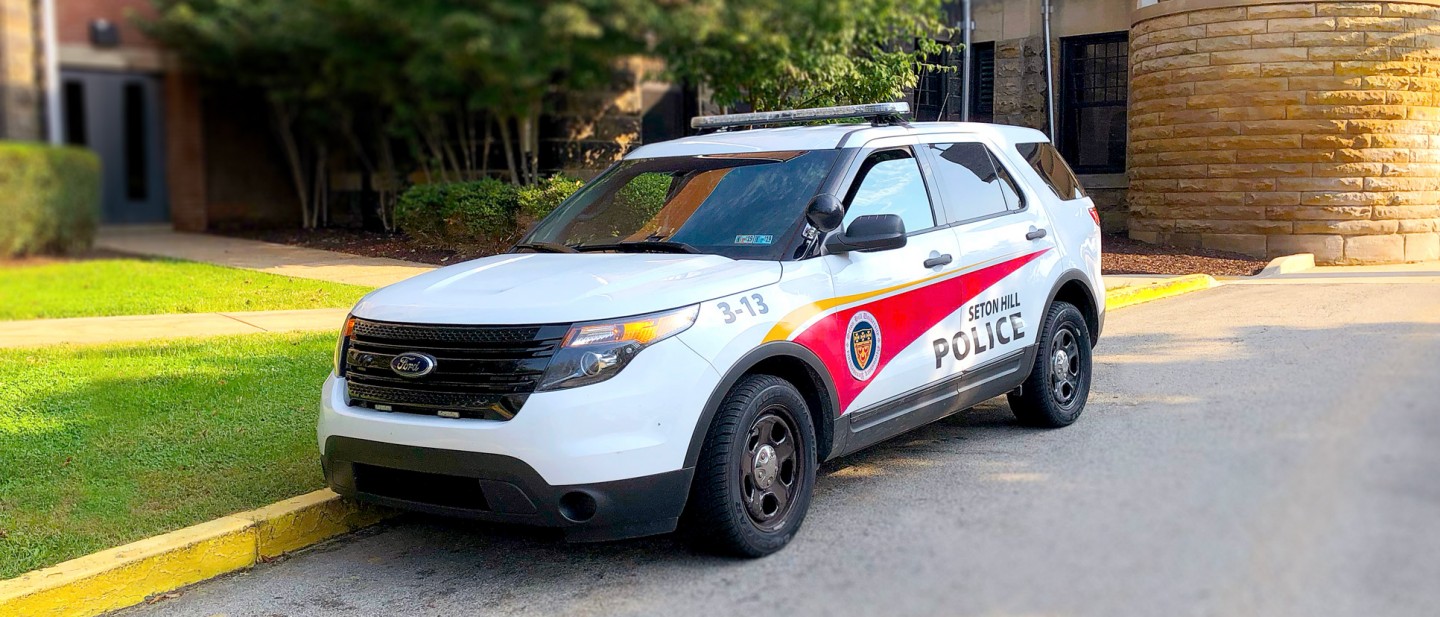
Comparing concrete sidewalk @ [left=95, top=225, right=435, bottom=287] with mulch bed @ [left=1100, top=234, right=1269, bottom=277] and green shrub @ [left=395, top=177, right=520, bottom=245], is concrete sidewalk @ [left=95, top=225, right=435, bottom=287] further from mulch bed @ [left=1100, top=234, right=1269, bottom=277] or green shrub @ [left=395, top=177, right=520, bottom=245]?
mulch bed @ [left=1100, top=234, right=1269, bottom=277]

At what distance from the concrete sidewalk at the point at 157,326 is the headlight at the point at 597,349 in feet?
18.6

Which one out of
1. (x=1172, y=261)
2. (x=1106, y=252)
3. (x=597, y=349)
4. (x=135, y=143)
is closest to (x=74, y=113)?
(x=135, y=143)

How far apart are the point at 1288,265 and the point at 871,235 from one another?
1198cm

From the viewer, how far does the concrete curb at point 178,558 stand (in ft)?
15.9

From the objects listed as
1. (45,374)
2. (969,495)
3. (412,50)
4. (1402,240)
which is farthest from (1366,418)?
(1402,240)

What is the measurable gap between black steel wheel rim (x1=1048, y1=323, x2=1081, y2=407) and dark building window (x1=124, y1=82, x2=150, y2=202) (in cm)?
555

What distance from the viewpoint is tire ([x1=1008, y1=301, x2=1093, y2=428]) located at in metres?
6.71

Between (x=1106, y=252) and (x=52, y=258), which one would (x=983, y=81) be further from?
(x=52, y=258)

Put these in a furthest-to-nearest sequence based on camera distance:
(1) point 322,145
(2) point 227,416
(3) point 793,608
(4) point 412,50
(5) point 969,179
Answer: (1) point 322,145, (4) point 412,50, (2) point 227,416, (5) point 969,179, (3) point 793,608

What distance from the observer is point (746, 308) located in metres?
4.94

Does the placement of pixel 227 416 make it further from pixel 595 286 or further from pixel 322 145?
pixel 322 145

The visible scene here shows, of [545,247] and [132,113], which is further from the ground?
[132,113]

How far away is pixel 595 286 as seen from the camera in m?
4.85

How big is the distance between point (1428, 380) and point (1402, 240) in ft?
42.2
